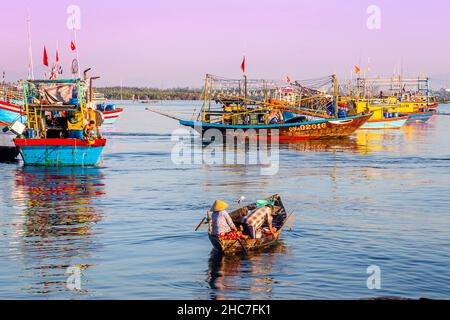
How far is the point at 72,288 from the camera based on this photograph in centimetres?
1620

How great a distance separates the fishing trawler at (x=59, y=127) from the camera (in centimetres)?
3869

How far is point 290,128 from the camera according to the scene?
2603 inches

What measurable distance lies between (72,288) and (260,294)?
4.38m

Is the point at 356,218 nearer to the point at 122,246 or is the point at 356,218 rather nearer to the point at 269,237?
the point at 269,237

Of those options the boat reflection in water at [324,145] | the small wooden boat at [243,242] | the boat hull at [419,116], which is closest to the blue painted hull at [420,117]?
the boat hull at [419,116]

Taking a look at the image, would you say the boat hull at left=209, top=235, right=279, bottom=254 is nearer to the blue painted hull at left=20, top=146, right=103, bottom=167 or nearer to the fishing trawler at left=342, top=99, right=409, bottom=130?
the blue painted hull at left=20, top=146, right=103, bottom=167

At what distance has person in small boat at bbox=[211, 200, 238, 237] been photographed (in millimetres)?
18703

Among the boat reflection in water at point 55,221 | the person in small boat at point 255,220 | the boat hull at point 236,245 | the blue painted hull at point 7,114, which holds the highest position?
the blue painted hull at point 7,114

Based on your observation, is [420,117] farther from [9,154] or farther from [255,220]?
[255,220]

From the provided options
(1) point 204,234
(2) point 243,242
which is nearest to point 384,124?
→ (1) point 204,234

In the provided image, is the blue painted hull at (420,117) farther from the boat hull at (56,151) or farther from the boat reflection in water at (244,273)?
the boat reflection in water at (244,273)

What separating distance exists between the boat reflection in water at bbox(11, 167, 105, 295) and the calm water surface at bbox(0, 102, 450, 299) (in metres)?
0.05

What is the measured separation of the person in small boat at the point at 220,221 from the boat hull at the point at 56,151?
69.5 ft

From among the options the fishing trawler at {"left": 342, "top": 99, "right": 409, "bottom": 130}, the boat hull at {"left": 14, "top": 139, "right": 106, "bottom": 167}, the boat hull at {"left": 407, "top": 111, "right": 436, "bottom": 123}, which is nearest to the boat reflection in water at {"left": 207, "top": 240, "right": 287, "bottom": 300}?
the boat hull at {"left": 14, "top": 139, "right": 106, "bottom": 167}
